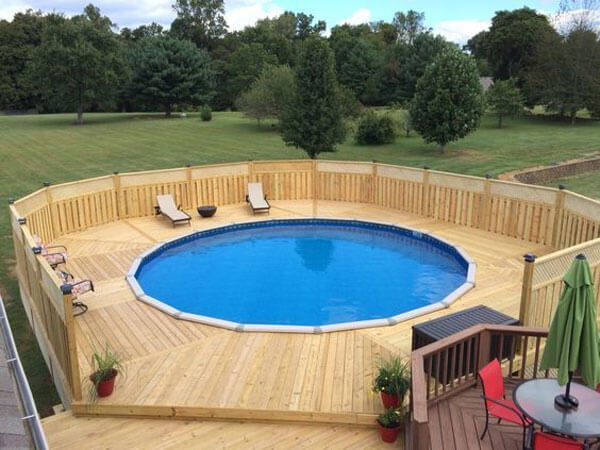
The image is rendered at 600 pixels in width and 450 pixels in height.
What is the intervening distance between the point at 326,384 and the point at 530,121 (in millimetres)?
35750

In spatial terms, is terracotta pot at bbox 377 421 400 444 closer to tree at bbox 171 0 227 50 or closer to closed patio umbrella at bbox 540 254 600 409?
closed patio umbrella at bbox 540 254 600 409

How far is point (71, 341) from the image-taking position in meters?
5.54

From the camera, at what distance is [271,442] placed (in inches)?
207

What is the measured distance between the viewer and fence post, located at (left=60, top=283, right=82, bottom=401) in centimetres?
536

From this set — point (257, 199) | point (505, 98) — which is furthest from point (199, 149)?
point (505, 98)

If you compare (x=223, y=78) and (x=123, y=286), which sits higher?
(x=223, y=78)

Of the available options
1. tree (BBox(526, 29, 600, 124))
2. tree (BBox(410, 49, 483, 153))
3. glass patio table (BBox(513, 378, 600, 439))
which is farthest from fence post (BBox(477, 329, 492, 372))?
tree (BBox(526, 29, 600, 124))

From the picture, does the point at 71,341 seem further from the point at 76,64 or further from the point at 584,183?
the point at 76,64

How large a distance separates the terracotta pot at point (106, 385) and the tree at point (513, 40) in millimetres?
40230

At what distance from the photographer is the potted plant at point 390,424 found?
17.0ft

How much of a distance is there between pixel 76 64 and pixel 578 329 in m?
39.0

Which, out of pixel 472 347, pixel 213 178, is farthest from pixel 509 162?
pixel 472 347

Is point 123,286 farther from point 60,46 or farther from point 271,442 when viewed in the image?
point 60,46

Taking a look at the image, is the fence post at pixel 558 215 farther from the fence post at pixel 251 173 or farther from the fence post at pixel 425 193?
the fence post at pixel 251 173
